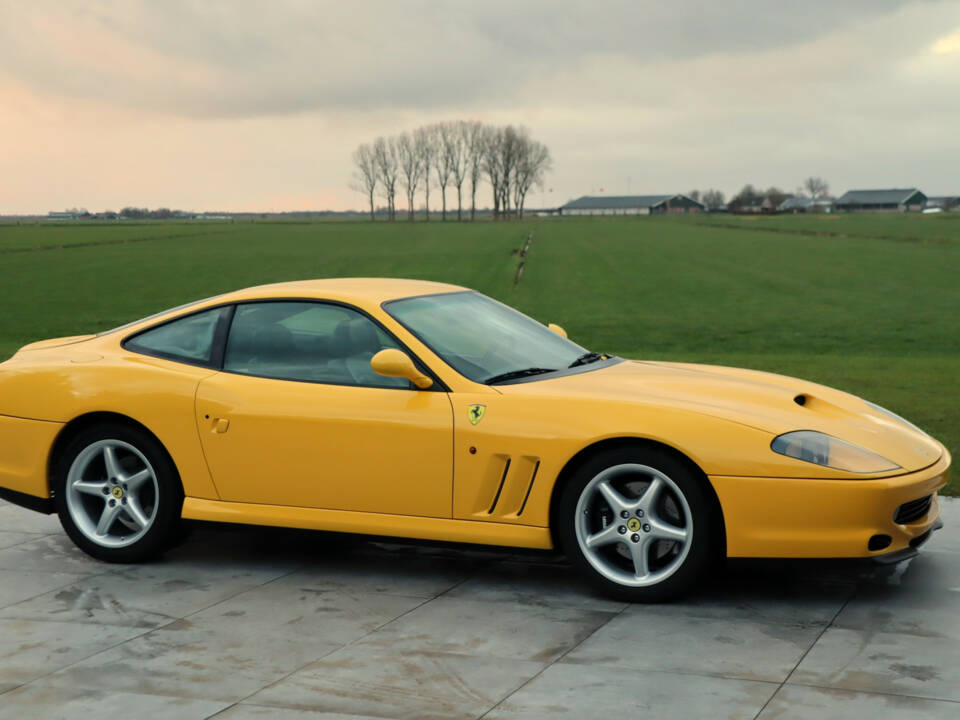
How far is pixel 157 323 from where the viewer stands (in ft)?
18.4

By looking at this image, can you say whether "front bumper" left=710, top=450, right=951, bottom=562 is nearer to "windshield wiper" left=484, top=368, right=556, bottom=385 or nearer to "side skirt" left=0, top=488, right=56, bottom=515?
"windshield wiper" left=484, top=368, right=556, bottom=385

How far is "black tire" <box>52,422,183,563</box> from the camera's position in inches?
210

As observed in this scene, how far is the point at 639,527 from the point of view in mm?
4582

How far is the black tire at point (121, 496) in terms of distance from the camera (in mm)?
5340

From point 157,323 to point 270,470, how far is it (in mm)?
1093

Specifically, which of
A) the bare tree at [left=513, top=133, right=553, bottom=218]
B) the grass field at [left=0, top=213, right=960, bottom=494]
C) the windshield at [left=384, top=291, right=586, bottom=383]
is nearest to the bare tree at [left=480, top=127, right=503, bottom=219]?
the bare tree at [left=513, top=133, right=553, bottom=218]

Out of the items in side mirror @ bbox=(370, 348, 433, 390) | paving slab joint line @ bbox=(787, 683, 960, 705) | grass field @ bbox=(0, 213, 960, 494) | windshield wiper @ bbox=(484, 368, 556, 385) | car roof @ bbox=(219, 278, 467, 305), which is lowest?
grass field @ bbox=(0, 213, 960, 494)

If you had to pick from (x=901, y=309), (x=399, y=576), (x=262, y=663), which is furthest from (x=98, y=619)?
(x=901, y=309)

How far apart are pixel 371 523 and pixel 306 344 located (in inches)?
36.8

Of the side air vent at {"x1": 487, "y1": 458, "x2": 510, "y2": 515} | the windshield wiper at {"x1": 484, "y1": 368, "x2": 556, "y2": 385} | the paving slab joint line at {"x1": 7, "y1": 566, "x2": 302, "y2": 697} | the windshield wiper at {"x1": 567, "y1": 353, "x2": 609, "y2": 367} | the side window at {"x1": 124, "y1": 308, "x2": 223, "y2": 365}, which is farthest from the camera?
the windshield wiper at {"x1": 567, "y1": 353, "x2": 609, "y2": 367}

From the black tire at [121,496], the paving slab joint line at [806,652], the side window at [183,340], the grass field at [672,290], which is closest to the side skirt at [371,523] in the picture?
the black tire at [121,496]

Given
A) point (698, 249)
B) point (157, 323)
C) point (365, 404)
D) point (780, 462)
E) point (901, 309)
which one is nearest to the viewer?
point (780, 462)

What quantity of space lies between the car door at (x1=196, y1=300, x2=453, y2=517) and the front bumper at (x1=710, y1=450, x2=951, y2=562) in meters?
1.23

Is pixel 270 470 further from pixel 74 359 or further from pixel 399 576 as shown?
pixel 74 359
